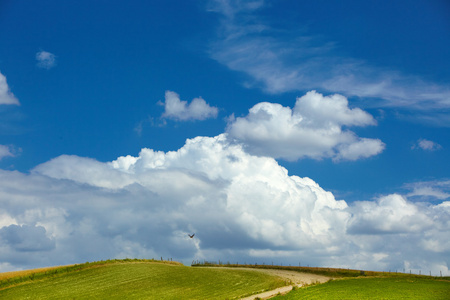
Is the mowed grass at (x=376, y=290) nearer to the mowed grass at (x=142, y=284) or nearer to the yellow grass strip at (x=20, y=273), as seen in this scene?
the mowed grass at (x=142, y=284)

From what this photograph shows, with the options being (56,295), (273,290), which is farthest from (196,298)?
(56,295)

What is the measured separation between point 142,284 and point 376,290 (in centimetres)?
3946

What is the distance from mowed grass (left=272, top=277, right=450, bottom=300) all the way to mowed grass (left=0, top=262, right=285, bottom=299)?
935cm

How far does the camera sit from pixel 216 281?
82625 millimetres

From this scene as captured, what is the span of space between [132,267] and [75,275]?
38.7 ft

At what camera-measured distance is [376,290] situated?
7138cm

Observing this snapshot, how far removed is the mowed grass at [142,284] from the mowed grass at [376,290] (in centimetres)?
935

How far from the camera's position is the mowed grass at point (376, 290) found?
65.3m

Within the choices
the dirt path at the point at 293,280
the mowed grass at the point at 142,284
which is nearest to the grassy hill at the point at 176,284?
the mowed grass at the point at 142,284

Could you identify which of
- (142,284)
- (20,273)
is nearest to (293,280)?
(142,284)

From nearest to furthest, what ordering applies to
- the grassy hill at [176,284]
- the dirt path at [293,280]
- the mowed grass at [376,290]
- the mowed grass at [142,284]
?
the mowed grass at [376,290] < the grassy hill at [176,284] < the dirt path at [293,280] < the mowed grass at [142,284]

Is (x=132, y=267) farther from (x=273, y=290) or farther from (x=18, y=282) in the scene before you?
(x=273, y=290)

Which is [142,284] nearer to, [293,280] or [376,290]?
[293,280]

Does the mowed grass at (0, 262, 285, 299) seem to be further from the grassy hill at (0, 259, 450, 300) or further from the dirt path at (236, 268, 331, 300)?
the dirt path at (236, 268, 331, 300)
